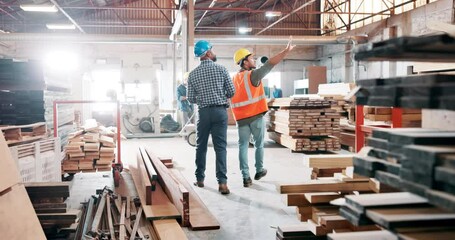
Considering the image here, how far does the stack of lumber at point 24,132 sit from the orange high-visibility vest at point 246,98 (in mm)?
2585

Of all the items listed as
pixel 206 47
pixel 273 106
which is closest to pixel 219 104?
pixel 206 47

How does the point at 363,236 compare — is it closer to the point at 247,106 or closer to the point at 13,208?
the point at 13,208

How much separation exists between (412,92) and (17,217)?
259 centimetres

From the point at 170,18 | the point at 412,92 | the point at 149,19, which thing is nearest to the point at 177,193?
the point at 412,92

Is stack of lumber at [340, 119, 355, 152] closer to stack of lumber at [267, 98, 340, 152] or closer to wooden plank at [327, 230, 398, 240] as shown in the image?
stack of lumber at [267, 98, 340, 152]

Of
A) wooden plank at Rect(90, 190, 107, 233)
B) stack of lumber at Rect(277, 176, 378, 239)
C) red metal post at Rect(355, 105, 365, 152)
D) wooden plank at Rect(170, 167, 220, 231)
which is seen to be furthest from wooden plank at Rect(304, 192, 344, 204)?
wooden plank at Rect(90, 190, 107, 233)

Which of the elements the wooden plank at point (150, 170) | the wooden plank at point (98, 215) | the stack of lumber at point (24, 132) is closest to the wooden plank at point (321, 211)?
the wooden plank at point (98, 215)

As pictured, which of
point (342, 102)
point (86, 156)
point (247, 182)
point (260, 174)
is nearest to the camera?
point (247, 182)

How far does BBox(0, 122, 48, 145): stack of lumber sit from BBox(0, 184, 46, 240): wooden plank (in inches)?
71.0

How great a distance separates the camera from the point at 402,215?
160 centimetres

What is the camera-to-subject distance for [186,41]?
11.2 m

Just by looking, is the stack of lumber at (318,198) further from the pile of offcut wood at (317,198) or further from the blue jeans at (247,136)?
the blue jeans at (247,136)

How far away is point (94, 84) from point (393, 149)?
65.1 ft

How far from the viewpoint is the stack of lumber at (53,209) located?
3.79m
